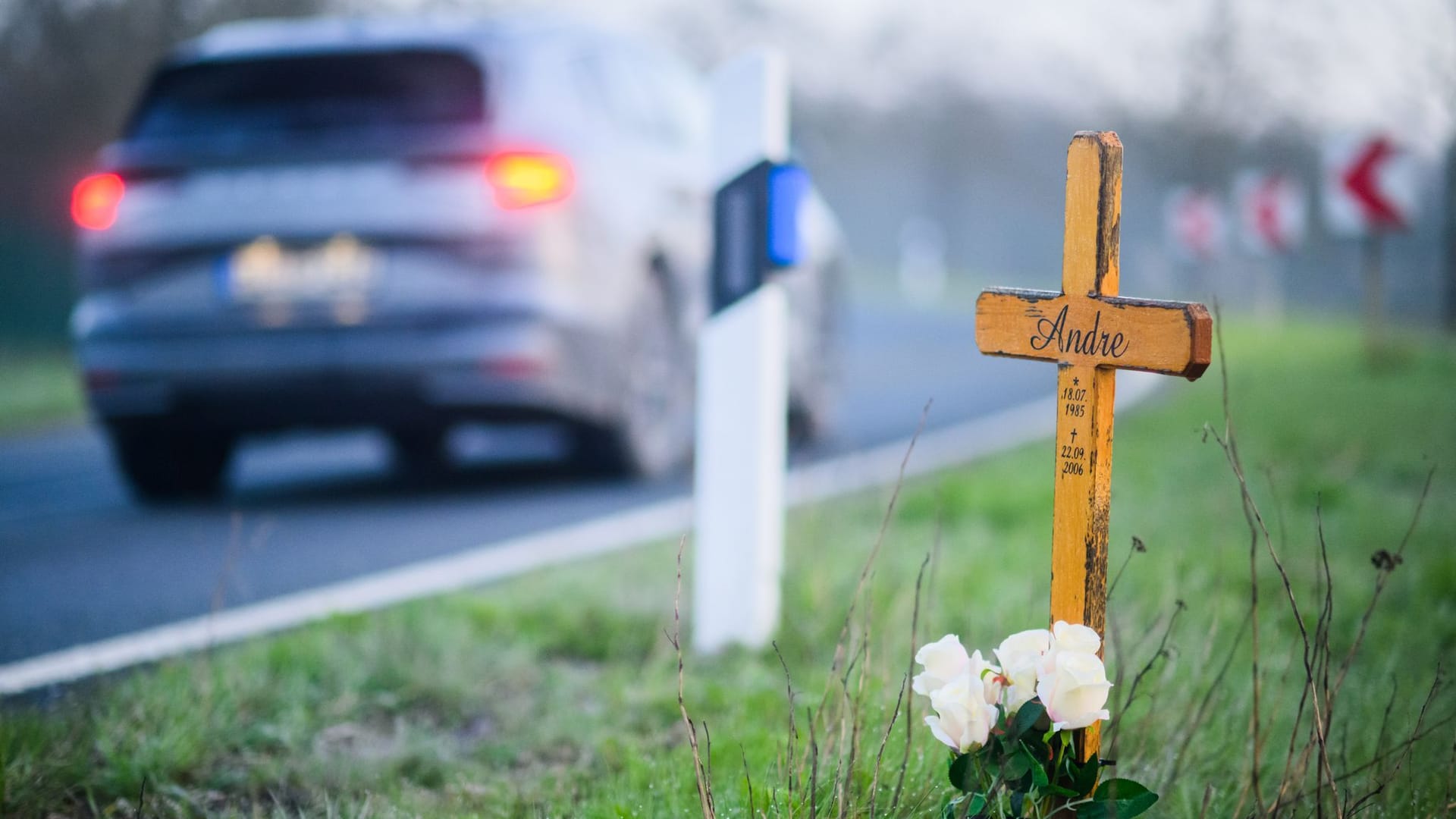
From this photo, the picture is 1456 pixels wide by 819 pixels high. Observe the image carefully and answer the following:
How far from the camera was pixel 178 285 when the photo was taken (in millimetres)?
5336

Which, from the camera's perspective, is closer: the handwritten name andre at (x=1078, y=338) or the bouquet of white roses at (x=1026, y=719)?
the bouquet of white roses at (x=1026, y=719)

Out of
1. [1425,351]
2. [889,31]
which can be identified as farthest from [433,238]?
[889,31]

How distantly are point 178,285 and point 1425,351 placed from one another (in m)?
12.6

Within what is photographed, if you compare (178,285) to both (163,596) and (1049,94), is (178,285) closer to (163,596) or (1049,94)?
(163,596)

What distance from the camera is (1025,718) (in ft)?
5.40

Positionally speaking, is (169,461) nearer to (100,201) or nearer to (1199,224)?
(100,201)

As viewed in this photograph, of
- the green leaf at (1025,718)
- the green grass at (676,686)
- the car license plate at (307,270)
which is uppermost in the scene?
the car license plate at (307,270)

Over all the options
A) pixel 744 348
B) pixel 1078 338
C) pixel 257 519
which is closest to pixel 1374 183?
pixel 257 519

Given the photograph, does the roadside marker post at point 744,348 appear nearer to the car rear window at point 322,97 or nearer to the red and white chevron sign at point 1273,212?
the car rear window at point 322,97

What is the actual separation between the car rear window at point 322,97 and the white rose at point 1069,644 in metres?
4.15

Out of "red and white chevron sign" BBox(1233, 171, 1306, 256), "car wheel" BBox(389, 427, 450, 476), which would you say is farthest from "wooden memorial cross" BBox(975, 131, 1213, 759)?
"red and white chevron sign" BBox(1233, 171, 1306, 256)

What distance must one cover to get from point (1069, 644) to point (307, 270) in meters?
4.18

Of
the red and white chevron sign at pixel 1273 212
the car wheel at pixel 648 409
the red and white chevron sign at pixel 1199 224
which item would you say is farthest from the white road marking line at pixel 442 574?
the red and white chevron sign at pixel 1199 224

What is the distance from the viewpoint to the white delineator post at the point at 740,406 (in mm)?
3166
